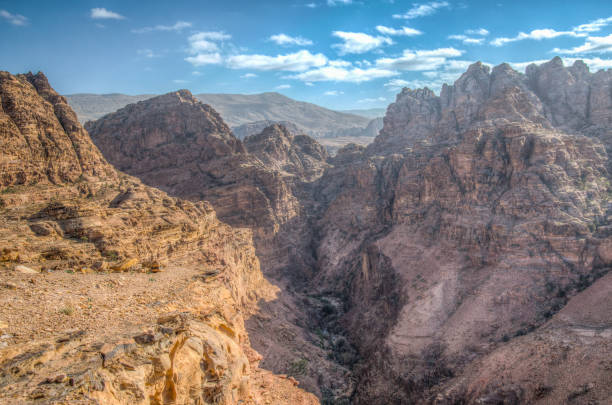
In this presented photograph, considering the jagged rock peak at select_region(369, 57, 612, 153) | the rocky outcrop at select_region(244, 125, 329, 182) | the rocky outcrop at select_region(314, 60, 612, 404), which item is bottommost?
the rocky outcrop at select_region(314, 60, 612, 404)

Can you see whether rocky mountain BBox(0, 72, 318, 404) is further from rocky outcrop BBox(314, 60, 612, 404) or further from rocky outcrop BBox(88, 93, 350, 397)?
rocky outcrop BBox(88, 93, 350, 397)

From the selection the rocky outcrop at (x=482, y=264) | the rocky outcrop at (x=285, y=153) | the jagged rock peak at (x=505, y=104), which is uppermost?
the jagged rock peak at (x=505, y=104)

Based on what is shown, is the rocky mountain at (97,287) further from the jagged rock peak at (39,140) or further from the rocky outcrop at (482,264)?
the rocky outcrop at (482,264)

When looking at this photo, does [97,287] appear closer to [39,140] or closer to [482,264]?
[39,140]

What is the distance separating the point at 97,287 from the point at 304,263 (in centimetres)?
5416

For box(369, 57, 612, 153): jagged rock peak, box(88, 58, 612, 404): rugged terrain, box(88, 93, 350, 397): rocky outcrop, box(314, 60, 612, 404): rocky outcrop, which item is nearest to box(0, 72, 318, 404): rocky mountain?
box(314, 60, 612, 404): rocky outcrop

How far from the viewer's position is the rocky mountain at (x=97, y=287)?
10.9 m

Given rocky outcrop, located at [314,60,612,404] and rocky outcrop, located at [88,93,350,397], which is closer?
rocky outcrop, located at [314,60,612,404]

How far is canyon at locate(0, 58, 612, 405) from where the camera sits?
14.1m

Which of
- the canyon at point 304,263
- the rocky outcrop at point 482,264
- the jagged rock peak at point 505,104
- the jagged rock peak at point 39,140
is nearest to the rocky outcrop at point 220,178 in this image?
the canyon at point 304,263

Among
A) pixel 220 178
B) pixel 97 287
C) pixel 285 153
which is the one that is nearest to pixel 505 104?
pixel 220 178

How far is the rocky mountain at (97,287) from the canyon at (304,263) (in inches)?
4.1

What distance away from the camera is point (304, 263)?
69250mm

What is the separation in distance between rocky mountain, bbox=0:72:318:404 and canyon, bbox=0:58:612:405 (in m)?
0.10
